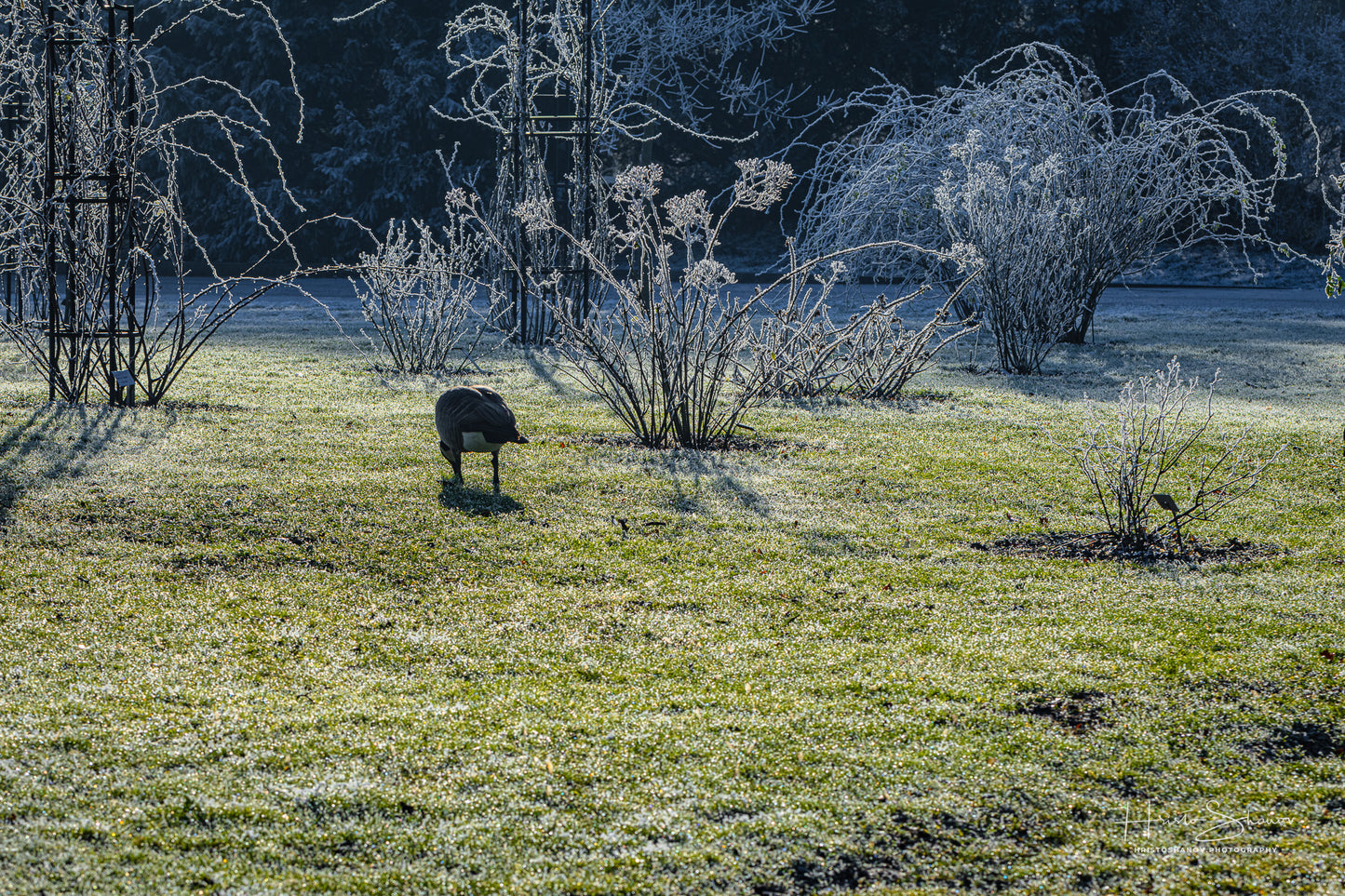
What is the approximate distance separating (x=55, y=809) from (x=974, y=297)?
13.2 meters

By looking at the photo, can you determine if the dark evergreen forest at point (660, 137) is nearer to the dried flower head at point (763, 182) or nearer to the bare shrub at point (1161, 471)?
the dried flower head at point (763, 182)

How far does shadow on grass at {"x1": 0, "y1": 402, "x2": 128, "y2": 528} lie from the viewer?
616 cm

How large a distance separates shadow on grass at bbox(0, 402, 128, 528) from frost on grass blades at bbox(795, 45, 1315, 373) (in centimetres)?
723

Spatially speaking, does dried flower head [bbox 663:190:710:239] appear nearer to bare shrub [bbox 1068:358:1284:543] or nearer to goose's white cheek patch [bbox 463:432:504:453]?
goose's white cheek patch [bbox 463:432:504:453]

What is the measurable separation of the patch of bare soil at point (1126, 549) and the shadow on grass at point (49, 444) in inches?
174

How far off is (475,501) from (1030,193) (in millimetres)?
7896

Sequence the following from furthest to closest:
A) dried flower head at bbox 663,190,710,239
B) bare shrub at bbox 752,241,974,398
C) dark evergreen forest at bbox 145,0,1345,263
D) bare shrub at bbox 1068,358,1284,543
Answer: dark evergreen forest at bbox 145,0,1345,263 < bare shrub at bbox 752,241,974,398 < dried flower head at bbox 663,190,710,239 < bare shrub at bbox 1068,358,1284,543

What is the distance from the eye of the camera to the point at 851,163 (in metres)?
14.5

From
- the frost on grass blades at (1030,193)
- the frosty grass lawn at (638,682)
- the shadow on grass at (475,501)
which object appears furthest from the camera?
the frost on grass blades at (1030,193)

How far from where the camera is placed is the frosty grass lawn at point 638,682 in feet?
8.93

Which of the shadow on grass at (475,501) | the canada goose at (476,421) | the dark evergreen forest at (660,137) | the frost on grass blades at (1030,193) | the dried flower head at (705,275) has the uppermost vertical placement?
the dark evergreen forest at (660,137)

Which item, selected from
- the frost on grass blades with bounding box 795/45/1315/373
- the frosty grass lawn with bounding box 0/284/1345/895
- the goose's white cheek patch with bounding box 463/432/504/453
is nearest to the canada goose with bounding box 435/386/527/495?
the goose's white cheek patch with bounding box 463/432/504/453

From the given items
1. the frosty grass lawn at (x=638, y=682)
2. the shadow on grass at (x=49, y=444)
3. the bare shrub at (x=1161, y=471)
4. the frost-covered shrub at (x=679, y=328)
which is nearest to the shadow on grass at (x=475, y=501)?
the frosty grass lawn at (x=638, y=682)

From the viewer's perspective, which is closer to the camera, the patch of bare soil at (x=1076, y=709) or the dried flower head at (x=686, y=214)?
the patch of bare soil at (x=1076, y=709)
